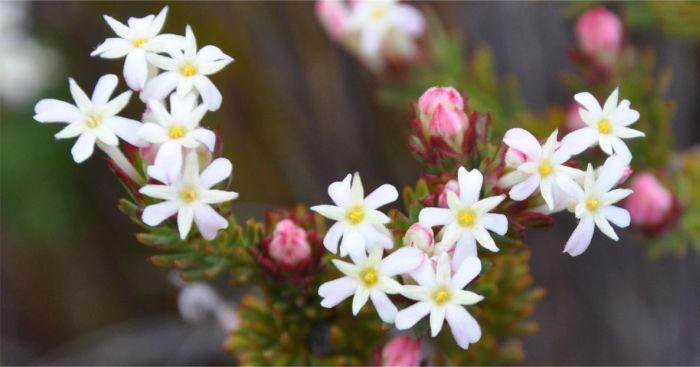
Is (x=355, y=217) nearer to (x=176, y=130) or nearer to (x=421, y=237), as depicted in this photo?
(x=421, y=237)

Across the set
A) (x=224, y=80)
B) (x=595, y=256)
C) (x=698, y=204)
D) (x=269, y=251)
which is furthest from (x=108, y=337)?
(x=698, y=204)

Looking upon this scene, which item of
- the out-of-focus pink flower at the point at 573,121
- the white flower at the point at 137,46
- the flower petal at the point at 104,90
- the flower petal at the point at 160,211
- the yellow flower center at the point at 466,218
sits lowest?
the yellow flower center at the point at 466,218

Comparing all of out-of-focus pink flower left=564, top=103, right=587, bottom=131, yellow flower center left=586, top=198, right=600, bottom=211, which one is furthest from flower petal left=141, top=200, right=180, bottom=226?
out-of-focus pink flower left=564, top=103, right=587, bottom=131

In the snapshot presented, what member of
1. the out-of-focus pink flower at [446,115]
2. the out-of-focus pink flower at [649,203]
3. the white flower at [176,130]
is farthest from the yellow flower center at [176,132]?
the out-of-focus pink flower at [649,203]

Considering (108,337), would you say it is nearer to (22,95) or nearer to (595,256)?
(22,95)

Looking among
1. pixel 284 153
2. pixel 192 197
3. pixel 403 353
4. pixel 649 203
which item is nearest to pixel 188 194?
pixel 192 197

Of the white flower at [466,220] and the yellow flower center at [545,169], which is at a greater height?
the yellow flower center at [545,169]

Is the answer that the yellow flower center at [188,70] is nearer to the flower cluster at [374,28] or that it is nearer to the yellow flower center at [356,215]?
the yellow flower center at [356,215]
